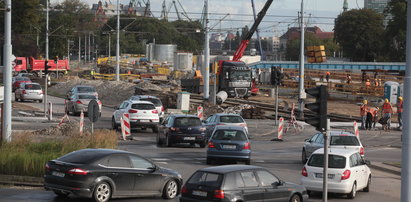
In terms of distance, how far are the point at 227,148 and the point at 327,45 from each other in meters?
170

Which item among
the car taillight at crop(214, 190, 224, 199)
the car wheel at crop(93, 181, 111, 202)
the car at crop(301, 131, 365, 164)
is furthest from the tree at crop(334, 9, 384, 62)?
the car taillight at crop(214, 190, 224, 199)

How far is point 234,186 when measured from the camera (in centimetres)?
1547

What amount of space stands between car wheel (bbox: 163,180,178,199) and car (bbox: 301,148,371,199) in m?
3.66

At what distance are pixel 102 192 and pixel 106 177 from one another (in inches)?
14.1

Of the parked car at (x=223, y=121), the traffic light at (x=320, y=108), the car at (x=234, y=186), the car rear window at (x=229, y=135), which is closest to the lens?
the traffic light at (x=320, y=108)

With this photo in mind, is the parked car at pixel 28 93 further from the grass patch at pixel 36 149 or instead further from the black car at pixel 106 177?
the black car at pixel 106 177

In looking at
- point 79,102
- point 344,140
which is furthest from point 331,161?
point 79,102

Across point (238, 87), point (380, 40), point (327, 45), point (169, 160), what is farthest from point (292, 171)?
point (327, 45)

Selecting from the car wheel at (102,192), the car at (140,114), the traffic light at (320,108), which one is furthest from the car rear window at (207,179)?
the car at (140,114)

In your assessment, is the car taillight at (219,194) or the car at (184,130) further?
A: the car at (184,130)

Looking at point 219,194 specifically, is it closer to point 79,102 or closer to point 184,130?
point 184,130

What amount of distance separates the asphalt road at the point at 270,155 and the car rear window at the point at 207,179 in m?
3.70

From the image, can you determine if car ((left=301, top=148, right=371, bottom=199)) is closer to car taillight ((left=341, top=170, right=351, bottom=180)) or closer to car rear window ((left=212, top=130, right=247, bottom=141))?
car taillight ((left=341, top=170, right=351, bottom=180))

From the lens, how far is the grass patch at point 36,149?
68.5 feet
